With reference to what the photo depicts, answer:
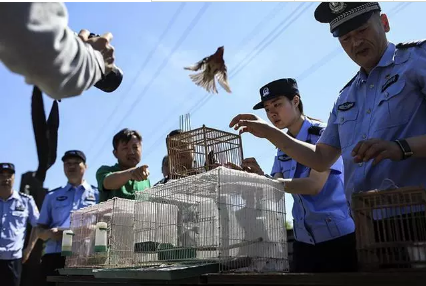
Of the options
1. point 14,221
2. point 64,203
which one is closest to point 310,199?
point 64,203

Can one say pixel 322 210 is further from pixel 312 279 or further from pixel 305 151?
pixel 312 279

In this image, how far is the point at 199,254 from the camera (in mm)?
2262

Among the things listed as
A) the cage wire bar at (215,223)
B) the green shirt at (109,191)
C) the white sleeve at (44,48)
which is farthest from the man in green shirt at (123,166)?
the white sleeve at (44,48)

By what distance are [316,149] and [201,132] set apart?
0.77 meters

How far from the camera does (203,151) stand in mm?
2881

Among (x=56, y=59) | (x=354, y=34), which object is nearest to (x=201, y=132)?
(x=354, y=34)

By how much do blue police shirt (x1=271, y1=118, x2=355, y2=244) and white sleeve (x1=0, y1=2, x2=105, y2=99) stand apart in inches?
67.4

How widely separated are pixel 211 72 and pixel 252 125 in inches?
70.2

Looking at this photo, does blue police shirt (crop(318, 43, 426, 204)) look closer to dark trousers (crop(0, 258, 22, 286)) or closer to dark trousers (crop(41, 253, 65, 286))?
dark trousers (crop(41, 253, 65, 286))

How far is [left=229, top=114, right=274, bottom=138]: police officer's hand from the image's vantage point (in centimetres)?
227

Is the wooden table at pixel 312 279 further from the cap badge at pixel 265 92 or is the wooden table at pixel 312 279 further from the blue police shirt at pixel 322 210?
the cap badge at pixel 265 92

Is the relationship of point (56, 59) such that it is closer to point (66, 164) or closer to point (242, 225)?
point (242, 225)

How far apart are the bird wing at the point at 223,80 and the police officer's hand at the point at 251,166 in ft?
4.12

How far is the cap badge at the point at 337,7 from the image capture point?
6.89 feet
